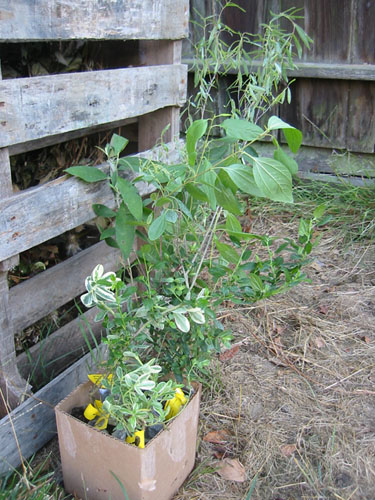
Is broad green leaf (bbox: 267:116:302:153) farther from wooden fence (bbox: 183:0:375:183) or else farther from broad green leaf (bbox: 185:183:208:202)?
wooden fence (bbox: 183:0:375:183)

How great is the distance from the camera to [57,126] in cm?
172

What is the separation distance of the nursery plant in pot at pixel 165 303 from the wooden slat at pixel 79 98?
16 cm

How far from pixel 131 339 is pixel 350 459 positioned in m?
0.92

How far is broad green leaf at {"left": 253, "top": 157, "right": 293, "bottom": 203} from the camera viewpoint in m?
1.35

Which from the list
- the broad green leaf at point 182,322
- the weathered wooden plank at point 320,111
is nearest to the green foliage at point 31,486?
the broad green leaf at point 182,322

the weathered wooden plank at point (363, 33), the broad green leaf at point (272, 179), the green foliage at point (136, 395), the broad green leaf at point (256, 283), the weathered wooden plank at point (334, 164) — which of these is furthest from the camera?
the weathered wooden plank at point (334, 164)

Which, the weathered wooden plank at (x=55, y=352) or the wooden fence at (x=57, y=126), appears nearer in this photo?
the wooden fence at (x=57, y=126)

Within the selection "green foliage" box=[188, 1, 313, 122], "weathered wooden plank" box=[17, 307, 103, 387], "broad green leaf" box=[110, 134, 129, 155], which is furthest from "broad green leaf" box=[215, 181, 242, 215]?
"weathered wooden plank" box=[17, 307, 103, 387]

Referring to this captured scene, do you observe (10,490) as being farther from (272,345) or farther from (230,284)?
(272,345)

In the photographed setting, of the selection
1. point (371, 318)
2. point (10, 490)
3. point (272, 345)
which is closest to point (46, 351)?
point (10, 490)

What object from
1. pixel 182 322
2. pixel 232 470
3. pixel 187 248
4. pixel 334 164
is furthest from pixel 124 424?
pixel 334 164

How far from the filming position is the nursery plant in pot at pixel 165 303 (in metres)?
1.44

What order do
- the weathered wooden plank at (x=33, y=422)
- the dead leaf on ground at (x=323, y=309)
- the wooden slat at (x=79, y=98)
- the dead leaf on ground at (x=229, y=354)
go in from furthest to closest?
the dead leaf on ground at (x=323, y=309) → the dead leaf on ground at (x=229, y=354) → the weathered wooden plank at (x=33, y=422) → the wooden slat at (x=79, y=98)

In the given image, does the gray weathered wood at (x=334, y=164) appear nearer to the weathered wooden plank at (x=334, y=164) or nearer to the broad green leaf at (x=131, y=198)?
the weathered wooden plank at (x=334, y=164)
